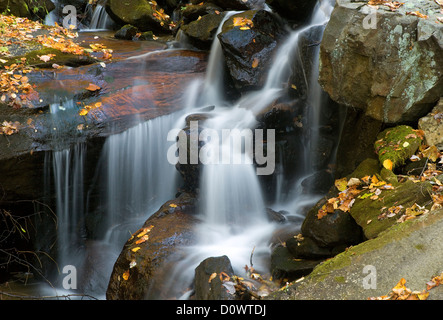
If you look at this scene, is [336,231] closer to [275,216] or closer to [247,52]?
[275,216]

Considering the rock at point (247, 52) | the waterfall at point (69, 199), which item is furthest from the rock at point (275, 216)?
the waterfall at point (69, 199)

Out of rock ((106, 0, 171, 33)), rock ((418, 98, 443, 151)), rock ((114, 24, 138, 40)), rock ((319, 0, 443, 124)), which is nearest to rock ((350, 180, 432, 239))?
rock ((418, 98, 443, 151))

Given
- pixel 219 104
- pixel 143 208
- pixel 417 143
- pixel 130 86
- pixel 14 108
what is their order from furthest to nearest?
1. pixel 219 104
2. pixel 130 86
3. pixel 143 208
4. pixel 14 108
5. pixel 417 143

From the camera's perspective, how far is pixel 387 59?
4.93 metres

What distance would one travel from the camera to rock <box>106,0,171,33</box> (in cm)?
1088

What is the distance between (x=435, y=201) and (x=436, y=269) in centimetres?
90

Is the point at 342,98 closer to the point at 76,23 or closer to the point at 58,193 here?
the point at 58,193

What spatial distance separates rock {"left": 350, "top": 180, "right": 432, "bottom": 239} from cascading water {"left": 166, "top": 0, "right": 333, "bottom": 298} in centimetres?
130

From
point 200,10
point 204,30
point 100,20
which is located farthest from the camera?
point 100,20

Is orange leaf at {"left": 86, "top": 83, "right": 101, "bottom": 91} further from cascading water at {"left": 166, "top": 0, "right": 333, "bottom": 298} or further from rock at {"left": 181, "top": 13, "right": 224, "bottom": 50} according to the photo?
rock at {"left": 181, "top": 13, "right": 224, "bottom": 50}

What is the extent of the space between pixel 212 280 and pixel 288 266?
1069 mm

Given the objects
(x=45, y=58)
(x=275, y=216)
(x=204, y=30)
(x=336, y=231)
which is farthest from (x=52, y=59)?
(x=336, y=231)

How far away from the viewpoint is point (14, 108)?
20.3 ft

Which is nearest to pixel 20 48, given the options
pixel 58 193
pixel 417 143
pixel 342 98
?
pixel 58 193
